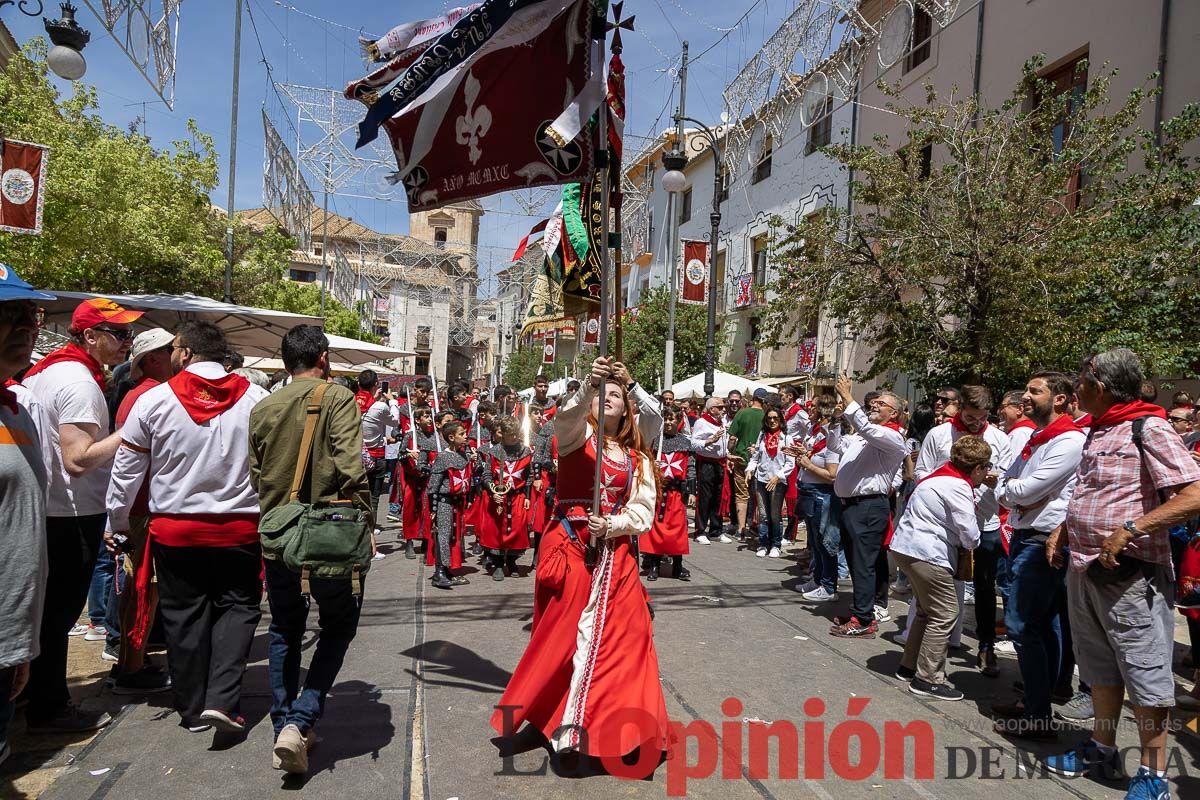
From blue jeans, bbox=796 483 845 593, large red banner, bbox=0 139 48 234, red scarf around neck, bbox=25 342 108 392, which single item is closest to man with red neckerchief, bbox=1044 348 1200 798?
blue jeans, bbox=796 483 845 593

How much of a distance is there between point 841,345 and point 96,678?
1841 centimetres

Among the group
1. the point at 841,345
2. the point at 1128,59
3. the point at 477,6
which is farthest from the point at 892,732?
the point at 841,345

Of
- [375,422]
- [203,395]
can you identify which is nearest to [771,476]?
[375,422]

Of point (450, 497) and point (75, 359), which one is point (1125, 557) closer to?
point (75, 359)

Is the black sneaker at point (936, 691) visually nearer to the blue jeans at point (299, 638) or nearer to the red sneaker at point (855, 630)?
the red sneaker at point (855, 630)

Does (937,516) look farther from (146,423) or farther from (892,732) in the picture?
(146,423)

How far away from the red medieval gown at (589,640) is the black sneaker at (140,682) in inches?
80.5

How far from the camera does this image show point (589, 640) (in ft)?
12.7

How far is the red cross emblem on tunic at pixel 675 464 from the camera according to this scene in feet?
31.8

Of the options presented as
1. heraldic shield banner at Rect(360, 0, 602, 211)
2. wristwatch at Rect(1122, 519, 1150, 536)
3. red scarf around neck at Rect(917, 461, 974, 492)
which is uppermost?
heraldic shield banner at Rect(360, 0, 602, 211)

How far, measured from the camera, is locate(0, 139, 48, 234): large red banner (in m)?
10.2

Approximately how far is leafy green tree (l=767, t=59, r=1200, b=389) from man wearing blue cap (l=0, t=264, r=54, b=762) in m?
10.1

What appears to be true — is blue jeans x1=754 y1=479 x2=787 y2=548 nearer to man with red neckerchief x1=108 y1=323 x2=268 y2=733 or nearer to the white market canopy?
A: the white market canopy

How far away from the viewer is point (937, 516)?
5070 millimetres
